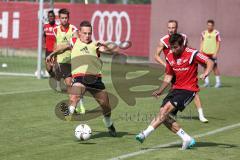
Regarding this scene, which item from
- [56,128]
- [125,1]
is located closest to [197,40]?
[125,1]

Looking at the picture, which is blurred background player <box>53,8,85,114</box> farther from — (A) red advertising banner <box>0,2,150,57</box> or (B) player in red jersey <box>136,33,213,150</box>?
(A) red advertising banner <box>0,2,150,57</box>

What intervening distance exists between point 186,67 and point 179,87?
0.37 m

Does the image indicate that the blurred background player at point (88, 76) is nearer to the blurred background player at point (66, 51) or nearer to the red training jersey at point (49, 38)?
the blurred background player at point (66, 51)

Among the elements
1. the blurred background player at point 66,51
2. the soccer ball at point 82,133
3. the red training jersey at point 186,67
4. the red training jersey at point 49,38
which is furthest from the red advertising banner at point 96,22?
the red training jersey at point 186,67

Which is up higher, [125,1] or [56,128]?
[125,1]

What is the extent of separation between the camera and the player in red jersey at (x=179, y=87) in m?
12.0

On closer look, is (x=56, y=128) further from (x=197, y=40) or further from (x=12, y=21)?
(x=12, y=21)

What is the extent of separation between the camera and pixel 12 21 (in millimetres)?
37406

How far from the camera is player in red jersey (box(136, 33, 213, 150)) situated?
12.0 m

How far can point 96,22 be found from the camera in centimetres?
3591

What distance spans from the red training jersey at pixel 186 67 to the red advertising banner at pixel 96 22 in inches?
851

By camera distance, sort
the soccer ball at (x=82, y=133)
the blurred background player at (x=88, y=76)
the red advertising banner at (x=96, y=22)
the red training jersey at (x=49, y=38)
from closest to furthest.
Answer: the soccer ball at (x=82, y=133), the blurred background player at (x=88, y=76), the red training jersey at (x=49, y=38), the red advertising banner at (x=96, y=22)

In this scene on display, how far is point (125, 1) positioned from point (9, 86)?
13410mm

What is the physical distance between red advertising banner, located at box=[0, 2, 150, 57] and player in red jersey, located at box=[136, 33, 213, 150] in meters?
21.6
